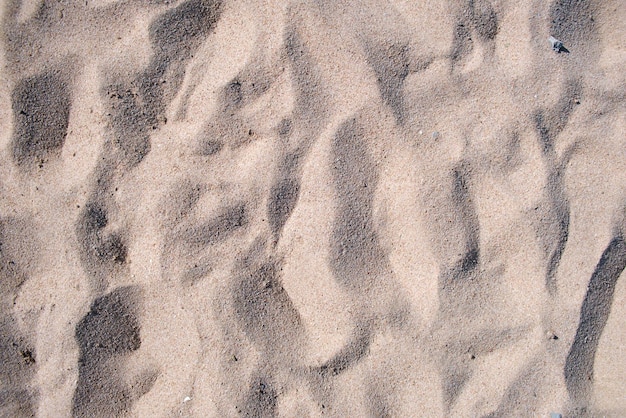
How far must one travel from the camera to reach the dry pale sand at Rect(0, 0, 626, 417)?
1.52m

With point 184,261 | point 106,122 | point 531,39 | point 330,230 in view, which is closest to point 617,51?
point 531,39

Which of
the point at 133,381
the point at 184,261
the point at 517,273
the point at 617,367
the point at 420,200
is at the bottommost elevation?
the point at 617,367

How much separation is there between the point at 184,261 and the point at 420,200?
745 mm

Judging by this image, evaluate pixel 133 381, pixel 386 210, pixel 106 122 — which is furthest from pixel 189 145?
pixel 133 381

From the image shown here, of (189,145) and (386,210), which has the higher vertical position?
(189,145)

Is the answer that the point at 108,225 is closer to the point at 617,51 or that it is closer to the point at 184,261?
the point at 184,261

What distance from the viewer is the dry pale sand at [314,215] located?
1.52 meters

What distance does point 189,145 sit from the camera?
1.57 metres

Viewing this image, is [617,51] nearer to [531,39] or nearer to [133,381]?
[531,39]

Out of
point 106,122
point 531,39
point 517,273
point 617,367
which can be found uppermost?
point 106,122

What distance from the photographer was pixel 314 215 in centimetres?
154

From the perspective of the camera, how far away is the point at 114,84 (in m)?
1.58

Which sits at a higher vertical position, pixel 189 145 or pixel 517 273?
pixel 189 145

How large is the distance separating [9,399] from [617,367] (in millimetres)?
1851
